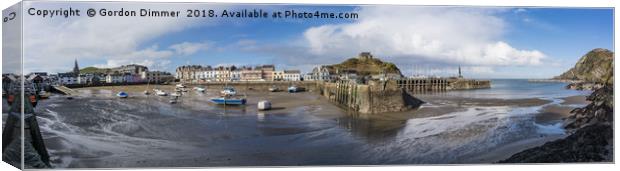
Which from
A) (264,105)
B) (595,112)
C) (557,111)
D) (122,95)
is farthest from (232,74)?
(595,112)

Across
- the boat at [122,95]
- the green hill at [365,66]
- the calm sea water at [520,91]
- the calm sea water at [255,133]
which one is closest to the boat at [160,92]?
the calm sea water at [255,133]

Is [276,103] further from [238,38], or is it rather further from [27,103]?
[27,103]

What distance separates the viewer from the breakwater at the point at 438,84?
38.8 ft

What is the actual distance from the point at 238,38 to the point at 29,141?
3519 mm

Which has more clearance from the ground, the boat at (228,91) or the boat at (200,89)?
the boat at (200,89)

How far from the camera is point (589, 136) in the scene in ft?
39.4

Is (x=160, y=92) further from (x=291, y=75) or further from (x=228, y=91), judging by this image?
(x=291, y=75)

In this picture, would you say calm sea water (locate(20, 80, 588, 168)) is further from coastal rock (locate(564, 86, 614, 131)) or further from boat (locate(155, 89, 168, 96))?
coastal rock (locate(564, 86, 614, 131))

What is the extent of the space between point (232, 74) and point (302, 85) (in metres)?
1.16

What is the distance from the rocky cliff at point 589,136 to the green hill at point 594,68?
208mm

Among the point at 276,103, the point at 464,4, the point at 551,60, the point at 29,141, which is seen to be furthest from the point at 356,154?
the point at 29,141

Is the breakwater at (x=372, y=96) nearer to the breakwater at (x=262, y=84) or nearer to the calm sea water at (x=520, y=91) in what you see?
the breakwater at (x=262, y=84)

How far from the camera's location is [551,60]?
12.1 m

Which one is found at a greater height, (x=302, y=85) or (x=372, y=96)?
(x=302, y=85)
